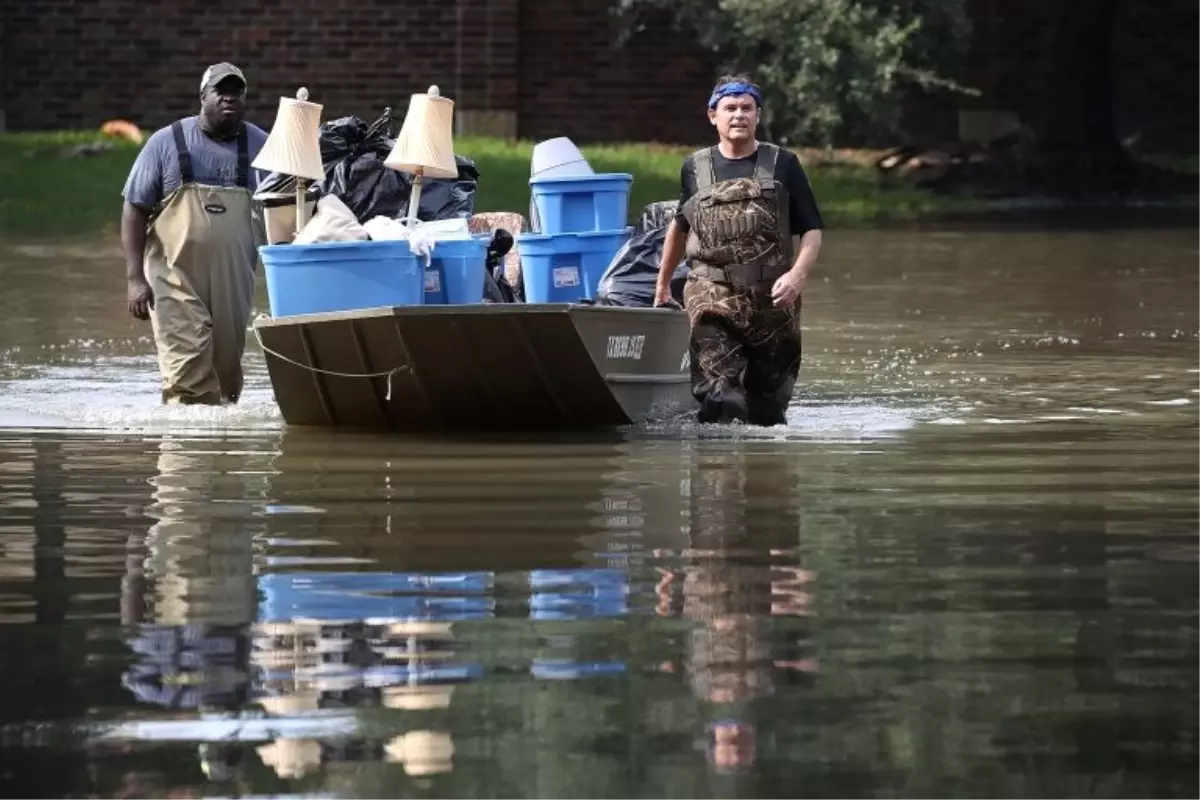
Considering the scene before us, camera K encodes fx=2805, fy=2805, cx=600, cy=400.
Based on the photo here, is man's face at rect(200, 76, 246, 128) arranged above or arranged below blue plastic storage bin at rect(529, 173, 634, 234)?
above

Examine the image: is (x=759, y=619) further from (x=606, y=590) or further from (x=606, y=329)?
(x=606, y=329)

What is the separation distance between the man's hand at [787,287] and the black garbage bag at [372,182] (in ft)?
6.75

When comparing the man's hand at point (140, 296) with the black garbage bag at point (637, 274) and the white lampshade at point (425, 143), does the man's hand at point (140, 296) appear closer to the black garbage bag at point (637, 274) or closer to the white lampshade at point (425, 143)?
the white lampshade at point (425, 143)

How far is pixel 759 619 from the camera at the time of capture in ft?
24.8

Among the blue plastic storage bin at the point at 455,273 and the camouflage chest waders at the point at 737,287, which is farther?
the blue plastic storage bin at the point at 455,273

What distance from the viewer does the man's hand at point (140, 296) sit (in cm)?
1289

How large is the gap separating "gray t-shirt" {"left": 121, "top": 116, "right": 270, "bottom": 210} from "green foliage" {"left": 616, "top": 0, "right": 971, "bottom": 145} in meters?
16.4

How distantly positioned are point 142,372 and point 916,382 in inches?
167

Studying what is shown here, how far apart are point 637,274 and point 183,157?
2196 mm

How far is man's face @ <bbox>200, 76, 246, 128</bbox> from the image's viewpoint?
12.5 m

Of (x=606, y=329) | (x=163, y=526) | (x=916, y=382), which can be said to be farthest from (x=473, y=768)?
(x=916, y=382)

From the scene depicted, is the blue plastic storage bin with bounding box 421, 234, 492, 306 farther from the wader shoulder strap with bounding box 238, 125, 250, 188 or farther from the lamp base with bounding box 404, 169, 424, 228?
the wader shoulder strap with bounding box 238, 125, 250, 188

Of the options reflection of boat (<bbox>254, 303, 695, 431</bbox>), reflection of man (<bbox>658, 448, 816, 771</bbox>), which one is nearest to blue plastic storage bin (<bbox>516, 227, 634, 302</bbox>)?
reflection of boat (<bbox>254, 303, 695, 431</bbox>)

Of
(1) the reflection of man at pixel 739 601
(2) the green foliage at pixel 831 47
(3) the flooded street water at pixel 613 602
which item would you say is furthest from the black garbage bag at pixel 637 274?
(2) the green foliage at pixel 831 47
